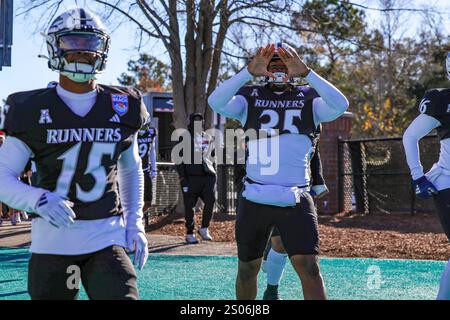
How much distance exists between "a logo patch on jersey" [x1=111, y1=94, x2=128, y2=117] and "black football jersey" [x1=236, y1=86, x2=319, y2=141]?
4.99 feet

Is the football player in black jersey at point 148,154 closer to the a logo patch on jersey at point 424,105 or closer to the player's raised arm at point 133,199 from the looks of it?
the a logo patch on jersey at point 424,105

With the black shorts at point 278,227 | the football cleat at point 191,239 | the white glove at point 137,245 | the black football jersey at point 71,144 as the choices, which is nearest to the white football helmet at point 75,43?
the black football jersey at point 71,144

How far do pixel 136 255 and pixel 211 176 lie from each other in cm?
730

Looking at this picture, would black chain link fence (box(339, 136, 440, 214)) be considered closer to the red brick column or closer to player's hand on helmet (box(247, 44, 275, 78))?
the red brick column

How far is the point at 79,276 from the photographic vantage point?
3.41 meters

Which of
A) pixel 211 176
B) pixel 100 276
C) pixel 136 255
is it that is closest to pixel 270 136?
pixel 136 255

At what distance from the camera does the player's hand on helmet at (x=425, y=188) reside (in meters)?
5.02

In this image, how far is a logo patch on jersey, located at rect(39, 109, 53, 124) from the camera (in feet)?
11.2

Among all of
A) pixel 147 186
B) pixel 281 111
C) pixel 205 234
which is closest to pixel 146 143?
pixel 147 186

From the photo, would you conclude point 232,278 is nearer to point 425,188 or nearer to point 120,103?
point 425,188

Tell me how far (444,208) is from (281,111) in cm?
134

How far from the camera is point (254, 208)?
4805mm

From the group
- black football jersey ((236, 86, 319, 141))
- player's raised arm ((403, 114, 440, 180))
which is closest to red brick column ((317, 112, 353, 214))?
player's raised arm ((403, 114, 440, 180))
